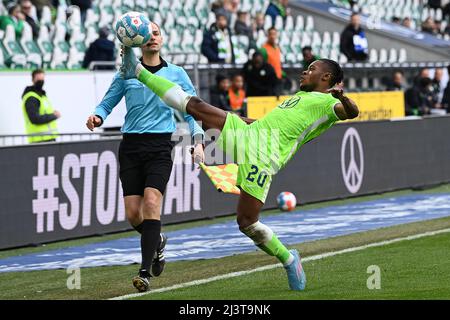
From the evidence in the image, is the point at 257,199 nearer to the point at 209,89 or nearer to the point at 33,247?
the point at 33,247

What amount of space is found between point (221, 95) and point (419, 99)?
6709 millimetres

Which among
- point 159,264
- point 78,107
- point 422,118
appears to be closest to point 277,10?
point 422,118

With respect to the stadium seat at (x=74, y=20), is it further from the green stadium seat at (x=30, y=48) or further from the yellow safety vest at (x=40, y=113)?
the yellow safety vest at (x=40, y=113)

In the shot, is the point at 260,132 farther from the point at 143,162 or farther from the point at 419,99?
the point at 419,99

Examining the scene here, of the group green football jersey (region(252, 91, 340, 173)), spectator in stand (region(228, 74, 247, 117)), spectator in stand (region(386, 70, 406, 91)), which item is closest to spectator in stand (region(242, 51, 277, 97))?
spectator in stand (region(228, 74, 247, 117))

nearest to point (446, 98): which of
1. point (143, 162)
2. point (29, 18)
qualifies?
point (29, 18)

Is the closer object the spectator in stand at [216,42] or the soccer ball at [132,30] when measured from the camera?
the soccer ball at [132,30]

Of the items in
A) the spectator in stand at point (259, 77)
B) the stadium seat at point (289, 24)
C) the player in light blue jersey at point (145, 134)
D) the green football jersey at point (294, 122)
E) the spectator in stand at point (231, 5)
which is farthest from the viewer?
the stadium seat at point (289, 24)

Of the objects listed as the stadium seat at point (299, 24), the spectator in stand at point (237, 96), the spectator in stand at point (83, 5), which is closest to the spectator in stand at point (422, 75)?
the stadium seat at point (299, 24)

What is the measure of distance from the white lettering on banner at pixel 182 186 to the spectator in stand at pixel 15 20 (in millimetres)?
5350

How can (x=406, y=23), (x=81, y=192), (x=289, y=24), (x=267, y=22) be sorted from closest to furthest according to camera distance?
(x=81, y=192) → (x=267, y=22) → (x=289, y=24) → (x=406, y=23)

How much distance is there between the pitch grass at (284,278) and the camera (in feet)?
31.1

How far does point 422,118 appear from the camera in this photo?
22.3 meters

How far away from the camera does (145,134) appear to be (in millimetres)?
10508
